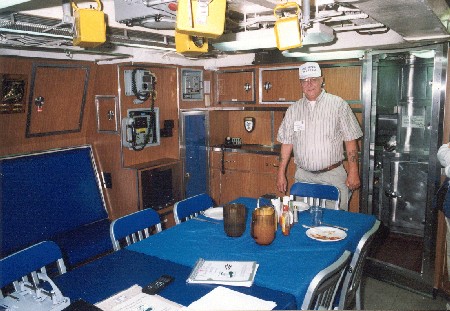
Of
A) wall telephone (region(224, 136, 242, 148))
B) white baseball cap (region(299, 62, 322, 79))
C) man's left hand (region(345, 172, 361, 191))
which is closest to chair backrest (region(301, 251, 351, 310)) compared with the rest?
man's left hand (region(345, 172, 361, 191))

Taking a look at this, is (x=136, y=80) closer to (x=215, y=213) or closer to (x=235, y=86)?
(x=235, y=86)

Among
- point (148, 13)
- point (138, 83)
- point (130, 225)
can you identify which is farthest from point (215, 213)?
point (138, 83)

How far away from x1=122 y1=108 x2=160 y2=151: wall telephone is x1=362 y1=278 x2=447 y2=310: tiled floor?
310 cm

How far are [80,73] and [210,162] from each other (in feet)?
7.51

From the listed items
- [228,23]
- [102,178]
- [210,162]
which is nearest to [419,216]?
[210,162]

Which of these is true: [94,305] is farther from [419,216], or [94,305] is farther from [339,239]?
[419,216]

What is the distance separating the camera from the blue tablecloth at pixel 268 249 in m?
2.12

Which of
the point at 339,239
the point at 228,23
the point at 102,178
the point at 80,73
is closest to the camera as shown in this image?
the point at 339,239

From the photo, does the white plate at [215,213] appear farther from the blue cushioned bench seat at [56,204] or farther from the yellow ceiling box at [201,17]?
the blue cushioned bench seat at [56,204]

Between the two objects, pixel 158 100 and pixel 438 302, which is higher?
pixel 158 100

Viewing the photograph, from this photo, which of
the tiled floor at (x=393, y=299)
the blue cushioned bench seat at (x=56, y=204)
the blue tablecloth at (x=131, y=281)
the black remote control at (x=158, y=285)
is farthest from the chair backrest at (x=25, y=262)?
the tiled floor at (x=393, y=299)

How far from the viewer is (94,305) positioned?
1.86 metres

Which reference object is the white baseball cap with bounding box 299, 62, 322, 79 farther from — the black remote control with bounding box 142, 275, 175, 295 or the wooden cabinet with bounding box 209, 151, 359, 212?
the black remote control with bounding box 142, 275, 175, 295

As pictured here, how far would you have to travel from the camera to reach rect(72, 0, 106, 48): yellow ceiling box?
246cm
